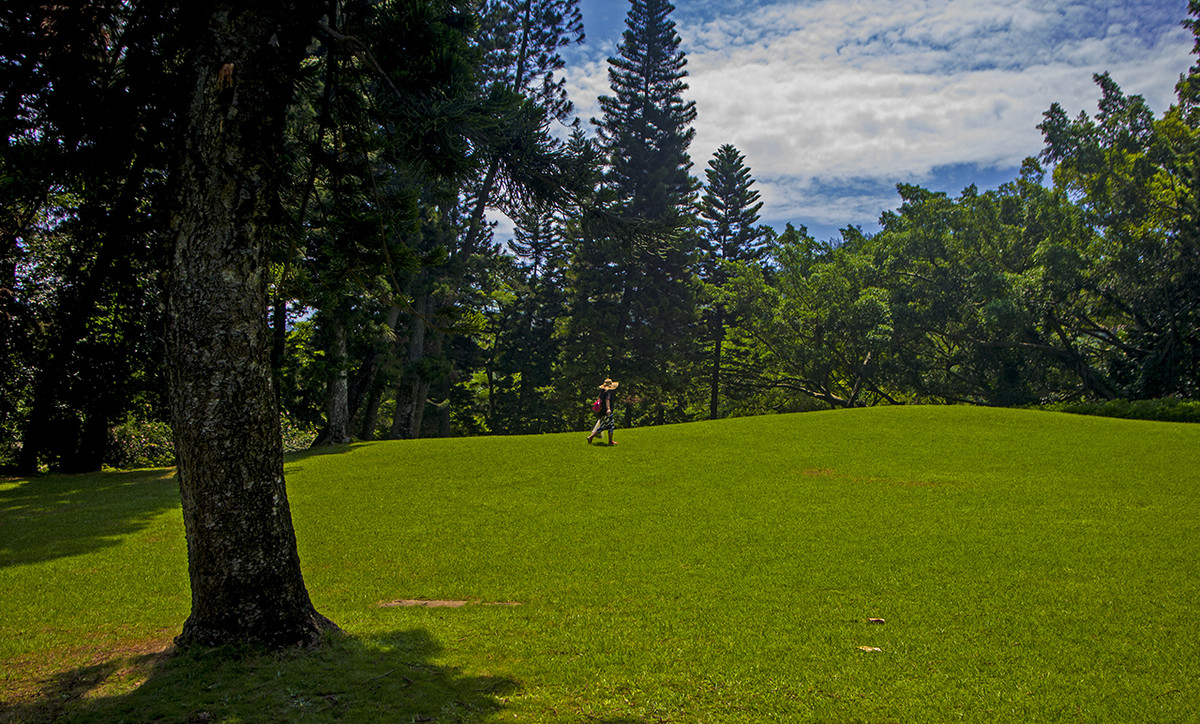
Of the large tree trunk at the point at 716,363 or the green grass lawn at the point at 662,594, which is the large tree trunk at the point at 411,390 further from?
the large tree trunk at the point at 716,363

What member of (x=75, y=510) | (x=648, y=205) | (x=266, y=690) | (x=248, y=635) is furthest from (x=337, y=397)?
(x=648, y=205)

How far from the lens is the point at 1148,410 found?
69.0ft

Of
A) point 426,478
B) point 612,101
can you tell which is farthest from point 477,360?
point 426,478

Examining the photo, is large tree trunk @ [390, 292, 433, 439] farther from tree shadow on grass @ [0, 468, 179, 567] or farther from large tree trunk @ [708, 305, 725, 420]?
large tree trunk @ [708, 305, 725, 420]

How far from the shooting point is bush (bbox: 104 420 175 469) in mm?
20203

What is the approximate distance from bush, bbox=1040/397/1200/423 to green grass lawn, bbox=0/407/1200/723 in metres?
7.36

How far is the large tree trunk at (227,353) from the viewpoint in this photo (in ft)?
14.4

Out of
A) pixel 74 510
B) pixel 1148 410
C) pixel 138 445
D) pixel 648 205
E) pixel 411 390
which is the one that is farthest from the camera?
pixel 648 205

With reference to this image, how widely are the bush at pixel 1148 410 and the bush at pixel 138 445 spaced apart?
29815 mm

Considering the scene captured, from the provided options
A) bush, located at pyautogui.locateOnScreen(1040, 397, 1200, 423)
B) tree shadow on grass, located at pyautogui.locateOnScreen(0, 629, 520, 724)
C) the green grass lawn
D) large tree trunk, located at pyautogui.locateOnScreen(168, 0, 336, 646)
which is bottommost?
the green grass lawn

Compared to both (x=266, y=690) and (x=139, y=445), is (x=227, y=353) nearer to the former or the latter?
(x=266, y=690)

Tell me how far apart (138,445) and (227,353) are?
21.2m

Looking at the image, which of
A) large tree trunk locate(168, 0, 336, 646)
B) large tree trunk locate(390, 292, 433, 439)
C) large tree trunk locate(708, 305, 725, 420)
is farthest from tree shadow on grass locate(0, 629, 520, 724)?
large tree trunk locate(708, 305, 725, 420)

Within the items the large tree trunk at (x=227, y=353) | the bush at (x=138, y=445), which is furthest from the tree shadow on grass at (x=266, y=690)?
the bush at (x=138, y=445)
